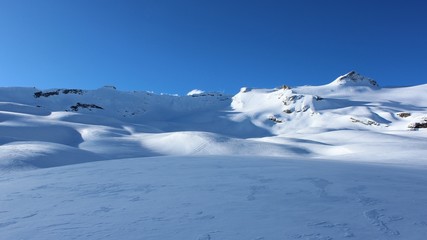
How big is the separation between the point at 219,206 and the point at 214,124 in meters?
43.4

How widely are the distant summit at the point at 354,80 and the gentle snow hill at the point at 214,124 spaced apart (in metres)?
0.26

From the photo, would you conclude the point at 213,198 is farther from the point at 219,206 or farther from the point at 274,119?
the point at 274,119

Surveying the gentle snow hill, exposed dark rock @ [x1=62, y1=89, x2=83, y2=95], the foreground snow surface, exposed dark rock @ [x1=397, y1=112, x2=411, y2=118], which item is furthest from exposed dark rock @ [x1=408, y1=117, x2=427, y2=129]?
exposed dark rock @ [x1=62, y1=89, x2=83, y2=95]

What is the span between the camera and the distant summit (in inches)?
3012

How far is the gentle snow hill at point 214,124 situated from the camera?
1798cm

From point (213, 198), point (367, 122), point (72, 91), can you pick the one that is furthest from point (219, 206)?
point (72, 91)

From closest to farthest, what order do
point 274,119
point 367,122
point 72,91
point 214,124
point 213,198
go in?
point 213,198, point 367,122, point 214,124, point 274,119, point 72,91

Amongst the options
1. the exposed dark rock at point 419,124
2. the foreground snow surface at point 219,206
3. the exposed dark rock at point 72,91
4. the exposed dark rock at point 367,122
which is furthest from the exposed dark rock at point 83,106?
the exposed dark rock at point 419,124

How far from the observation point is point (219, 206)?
532 cm

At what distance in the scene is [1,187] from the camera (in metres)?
7.66

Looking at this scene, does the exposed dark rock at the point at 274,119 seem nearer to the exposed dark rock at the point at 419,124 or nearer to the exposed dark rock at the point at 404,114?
the exposed dark rock at the point at 404,114

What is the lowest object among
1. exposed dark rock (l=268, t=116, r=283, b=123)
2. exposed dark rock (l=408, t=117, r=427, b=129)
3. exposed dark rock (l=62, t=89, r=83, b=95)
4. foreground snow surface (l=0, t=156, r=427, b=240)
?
foreground snow surface (l=0, t=156, r=427, b=240)

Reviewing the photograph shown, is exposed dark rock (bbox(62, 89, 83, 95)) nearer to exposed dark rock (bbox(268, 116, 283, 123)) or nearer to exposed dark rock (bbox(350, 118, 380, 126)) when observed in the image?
exposed dark rock (bbox(268, 116, 283, 123))

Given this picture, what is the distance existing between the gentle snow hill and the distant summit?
0.86ft
